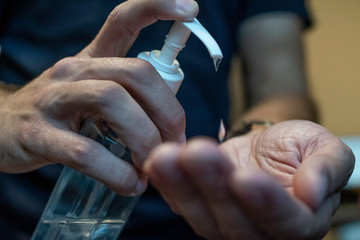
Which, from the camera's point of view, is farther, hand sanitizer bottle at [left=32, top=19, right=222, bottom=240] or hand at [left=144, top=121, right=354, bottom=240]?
hand sanitizer bottle at [left=32, top=19, right=222, bottom=240]

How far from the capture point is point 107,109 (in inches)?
10.5

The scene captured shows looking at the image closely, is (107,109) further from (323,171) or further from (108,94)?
(323,171)

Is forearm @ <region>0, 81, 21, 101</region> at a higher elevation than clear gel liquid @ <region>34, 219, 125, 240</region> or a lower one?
higher

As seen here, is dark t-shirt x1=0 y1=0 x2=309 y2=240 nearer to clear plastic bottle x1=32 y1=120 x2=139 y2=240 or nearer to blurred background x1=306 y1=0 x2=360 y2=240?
clear plastic bottle x1=32 y1=120 x2=139 y2=240

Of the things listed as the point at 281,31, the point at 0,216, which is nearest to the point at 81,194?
Result: the point at 0,216

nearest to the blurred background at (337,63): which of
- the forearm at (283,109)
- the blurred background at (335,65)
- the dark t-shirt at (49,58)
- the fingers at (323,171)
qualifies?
the blurred background at (335,65)

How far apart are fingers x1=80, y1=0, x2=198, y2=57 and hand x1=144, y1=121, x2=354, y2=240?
0.36 feet

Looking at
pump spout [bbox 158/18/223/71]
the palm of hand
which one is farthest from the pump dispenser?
the palm of hand

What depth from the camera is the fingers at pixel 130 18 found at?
0.91ft

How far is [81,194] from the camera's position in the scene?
36 cm

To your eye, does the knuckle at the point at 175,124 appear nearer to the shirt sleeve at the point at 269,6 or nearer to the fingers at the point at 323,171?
the fingers at the point at 323,171

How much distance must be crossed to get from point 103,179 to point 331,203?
17cm

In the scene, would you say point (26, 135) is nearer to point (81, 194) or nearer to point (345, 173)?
point (81, 194)

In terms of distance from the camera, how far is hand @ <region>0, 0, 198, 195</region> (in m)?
0.27
